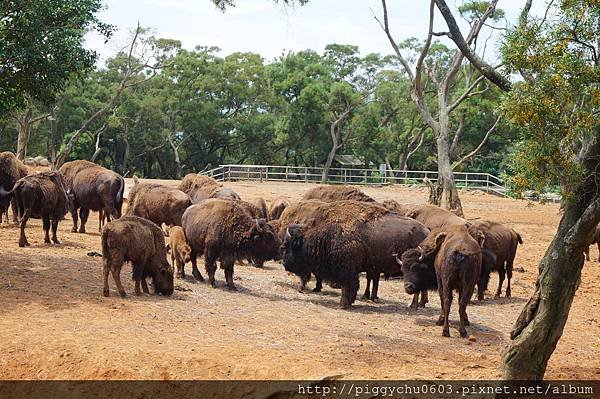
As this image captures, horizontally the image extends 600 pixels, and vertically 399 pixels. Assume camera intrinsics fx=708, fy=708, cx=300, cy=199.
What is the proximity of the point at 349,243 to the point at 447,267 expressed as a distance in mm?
2795

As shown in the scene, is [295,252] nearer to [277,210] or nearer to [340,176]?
[277,210]

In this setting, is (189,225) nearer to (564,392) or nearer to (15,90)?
(15,90)

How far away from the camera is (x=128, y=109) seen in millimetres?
53688

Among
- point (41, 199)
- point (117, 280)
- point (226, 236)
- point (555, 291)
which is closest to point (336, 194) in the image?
point (226, 236)

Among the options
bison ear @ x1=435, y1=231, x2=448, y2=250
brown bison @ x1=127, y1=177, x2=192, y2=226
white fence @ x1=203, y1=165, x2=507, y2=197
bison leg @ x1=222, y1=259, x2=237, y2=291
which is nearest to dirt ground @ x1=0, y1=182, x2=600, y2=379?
bison leg @ x1=222, y1=259, x2=237, y2=291

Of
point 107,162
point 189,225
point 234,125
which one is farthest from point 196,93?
point 189,225

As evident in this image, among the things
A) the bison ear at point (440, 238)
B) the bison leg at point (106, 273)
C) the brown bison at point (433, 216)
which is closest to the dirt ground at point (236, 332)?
the bison leg at point (106, 273)

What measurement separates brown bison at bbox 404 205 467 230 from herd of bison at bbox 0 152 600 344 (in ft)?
0.08

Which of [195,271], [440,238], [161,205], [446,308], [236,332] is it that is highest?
[440,238]

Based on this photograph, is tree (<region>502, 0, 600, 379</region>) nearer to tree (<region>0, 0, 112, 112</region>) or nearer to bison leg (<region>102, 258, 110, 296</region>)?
bison leg (<region>102, 258, 110, 296</region>)

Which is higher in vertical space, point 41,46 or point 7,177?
point 41,46

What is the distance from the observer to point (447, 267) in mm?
10992

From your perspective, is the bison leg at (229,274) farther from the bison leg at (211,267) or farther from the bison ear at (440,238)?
the bison ear at (440,238)

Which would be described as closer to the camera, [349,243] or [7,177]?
[349,243]
